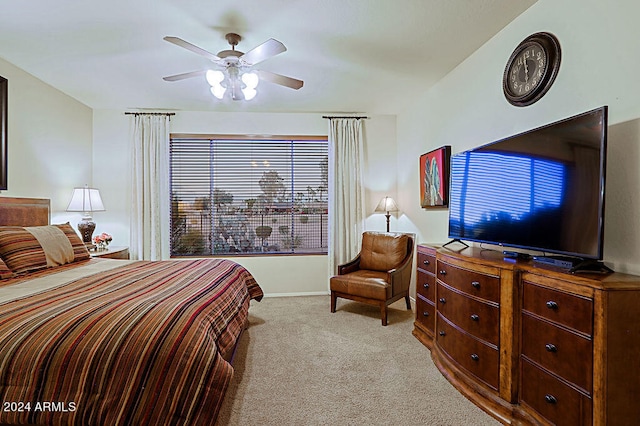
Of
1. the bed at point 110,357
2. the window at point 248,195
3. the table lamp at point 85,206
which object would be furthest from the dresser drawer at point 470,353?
the table lamp at point 85,206

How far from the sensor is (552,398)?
1604mm

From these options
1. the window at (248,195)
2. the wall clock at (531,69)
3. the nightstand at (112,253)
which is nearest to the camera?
the wall clock at (531,69)

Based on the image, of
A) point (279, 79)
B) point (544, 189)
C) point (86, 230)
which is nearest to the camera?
point (544, 189)

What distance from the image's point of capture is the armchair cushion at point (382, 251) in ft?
13.0

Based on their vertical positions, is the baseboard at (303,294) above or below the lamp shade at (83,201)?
below

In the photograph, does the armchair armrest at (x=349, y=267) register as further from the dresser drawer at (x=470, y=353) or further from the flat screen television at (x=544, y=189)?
the flat screen television at (x=544, y=189)

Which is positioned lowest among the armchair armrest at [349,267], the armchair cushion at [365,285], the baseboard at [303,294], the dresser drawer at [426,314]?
the baseboard at [303,294]

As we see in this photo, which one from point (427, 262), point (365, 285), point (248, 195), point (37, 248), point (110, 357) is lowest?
point (365, 285)

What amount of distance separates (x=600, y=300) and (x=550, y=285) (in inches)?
10.1

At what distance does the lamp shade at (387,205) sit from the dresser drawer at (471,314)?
206 centimetres

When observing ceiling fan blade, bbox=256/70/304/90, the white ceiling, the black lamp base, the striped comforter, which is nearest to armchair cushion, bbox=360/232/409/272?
the white ceiling

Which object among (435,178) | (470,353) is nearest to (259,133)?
(435,178)

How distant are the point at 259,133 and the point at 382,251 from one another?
2.42 metres

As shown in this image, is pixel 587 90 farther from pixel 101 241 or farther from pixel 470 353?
pixel 101 241
